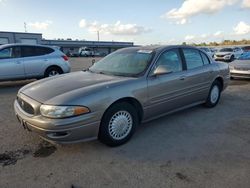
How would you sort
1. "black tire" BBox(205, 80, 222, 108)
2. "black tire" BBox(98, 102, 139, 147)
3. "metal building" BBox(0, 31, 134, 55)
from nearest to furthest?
1. "black tire" BBox(98, 102, 139, 147)
2. "black tire" BBox(205, 80, 222, 108)
3. "metal building" BBox(0, 31, 134, 55)

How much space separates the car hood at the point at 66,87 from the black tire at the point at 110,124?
0.38m

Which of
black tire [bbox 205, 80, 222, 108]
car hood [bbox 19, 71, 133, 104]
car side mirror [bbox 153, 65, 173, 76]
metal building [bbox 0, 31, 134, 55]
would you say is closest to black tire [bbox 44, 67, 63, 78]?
car hood [bbox 19, 71, 133, 104]

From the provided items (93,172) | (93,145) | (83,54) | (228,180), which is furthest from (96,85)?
(83,54)

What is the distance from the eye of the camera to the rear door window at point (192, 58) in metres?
5.15

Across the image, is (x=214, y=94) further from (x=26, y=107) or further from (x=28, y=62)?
(x=28, y=62)

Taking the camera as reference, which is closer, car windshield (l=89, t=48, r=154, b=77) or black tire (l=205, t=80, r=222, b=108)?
car windshield (l=89, t=48, r=154, b=77)

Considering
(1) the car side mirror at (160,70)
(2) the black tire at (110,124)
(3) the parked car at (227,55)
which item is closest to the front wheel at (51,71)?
(1) the car side mirror at (160,70)

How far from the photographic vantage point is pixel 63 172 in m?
3.12

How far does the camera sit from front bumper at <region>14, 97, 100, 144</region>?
3279 millimetres

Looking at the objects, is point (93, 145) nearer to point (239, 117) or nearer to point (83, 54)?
point (239, 117)

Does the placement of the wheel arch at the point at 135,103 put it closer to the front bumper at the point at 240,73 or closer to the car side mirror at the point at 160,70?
the car side mirror at the point at 160,70

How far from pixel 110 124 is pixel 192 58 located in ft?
8.65

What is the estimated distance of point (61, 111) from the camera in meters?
3.28

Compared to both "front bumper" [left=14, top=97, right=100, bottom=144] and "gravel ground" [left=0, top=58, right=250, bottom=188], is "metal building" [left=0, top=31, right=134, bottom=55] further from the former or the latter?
"front bumper" [left=14, top=97, right=100, bottom=144]
